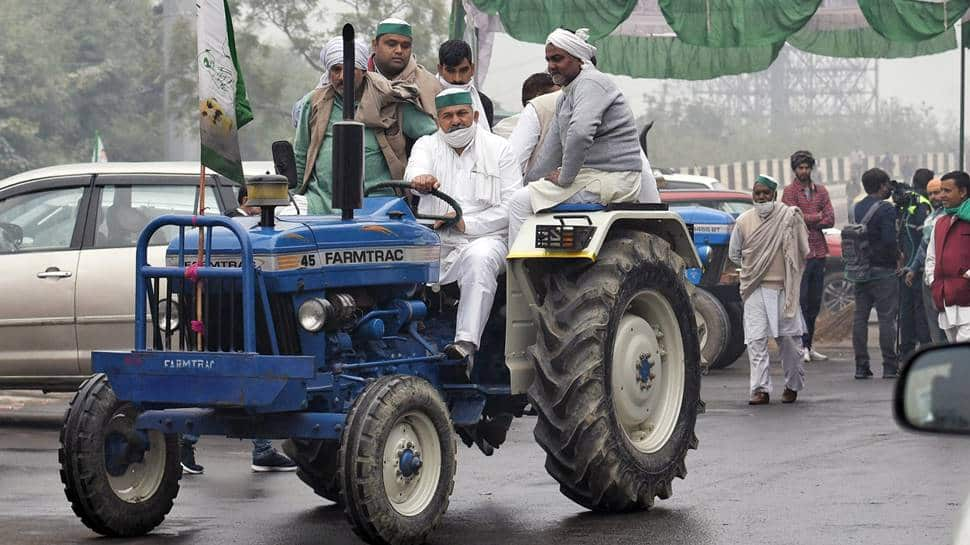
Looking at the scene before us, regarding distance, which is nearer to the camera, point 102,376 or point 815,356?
point 102,376

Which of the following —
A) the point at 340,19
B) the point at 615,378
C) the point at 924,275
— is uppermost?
the point at 340,19

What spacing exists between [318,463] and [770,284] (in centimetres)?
710

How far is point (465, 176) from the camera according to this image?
351 inches

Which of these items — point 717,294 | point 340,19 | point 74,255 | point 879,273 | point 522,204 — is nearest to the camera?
point 522,204

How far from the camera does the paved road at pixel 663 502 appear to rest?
26.3ft

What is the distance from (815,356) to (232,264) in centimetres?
1291

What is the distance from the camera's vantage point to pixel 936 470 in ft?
33.6

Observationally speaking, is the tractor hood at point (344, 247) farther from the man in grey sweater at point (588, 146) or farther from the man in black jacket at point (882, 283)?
the man in black jacket at point (882, 283)

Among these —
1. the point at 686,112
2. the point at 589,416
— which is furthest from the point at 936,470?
the point at 686,112

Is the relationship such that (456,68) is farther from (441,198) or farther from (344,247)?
(344,247)

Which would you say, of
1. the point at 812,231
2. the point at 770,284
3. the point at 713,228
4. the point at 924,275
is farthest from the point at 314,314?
the point at 812,231

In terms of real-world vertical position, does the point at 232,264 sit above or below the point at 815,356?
above

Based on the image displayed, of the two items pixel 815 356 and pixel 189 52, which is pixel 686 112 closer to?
pixel 189 52

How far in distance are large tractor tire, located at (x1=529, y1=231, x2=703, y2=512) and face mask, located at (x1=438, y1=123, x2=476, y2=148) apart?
2.63 feet
